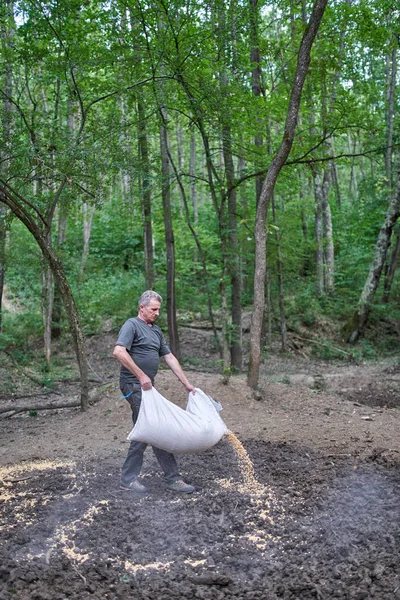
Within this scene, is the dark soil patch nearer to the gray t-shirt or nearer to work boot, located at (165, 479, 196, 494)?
work boot, located at (165, 479, 196, 494)

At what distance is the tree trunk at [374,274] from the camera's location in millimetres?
14406

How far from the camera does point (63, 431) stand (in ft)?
25.7

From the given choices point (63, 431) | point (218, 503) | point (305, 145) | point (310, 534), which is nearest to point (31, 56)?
point (305, 145)

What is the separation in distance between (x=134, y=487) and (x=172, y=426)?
0.77m

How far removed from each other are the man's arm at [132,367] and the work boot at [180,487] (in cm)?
100

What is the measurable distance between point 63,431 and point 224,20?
7.55 metres

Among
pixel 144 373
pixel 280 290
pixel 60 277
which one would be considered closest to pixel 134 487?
pixel 144 373

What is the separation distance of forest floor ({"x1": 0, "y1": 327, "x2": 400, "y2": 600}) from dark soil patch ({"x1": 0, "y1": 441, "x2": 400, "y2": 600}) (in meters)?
0.01

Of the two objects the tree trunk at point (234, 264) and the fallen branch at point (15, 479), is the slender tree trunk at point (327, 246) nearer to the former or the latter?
the tree trunk at point (234, 264)

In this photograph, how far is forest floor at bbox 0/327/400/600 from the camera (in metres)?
3.58

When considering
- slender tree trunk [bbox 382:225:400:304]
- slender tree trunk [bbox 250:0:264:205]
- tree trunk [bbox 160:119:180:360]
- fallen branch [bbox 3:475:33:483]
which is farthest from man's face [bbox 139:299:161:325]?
slender tree trunk [bbox 382:225:400:304]

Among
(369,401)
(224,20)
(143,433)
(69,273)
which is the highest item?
(224,20)

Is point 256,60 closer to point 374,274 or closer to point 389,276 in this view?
point 374,274

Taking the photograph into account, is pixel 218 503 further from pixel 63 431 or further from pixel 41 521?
pixel 63 431
